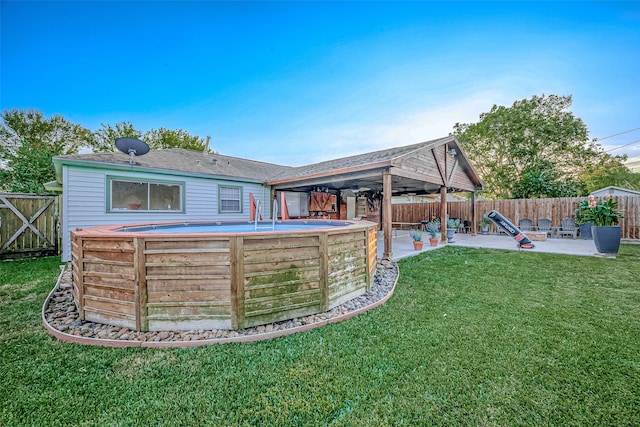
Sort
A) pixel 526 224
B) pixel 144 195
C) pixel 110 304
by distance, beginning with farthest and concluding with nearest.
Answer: pixel 526 224, pixel 144 195, pixel 110 304

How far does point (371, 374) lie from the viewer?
2191 millimetres

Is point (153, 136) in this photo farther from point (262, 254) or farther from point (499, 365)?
point (499, 365)

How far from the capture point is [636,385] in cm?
202

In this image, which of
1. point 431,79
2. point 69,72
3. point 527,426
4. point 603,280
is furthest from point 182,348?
point 69,72

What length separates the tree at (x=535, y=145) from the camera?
15.8m

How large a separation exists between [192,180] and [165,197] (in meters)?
1.02

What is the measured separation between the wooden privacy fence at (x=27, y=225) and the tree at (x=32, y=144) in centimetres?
699

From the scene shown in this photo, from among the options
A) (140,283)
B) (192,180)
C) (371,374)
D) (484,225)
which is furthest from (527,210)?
(140,283)

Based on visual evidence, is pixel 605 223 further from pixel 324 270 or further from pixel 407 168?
pixel 324 270

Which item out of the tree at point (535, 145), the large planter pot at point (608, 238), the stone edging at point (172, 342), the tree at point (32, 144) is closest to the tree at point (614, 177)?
the tree at point (535, 145)

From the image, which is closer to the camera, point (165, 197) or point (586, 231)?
point (165, 197)

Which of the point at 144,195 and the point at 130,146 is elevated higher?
the point at 130,146

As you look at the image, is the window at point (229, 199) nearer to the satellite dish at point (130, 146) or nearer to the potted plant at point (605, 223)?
the satellite dish at point (130, 146)

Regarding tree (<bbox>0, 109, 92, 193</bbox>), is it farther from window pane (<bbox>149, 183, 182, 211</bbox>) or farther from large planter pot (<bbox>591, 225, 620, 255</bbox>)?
large planter pot (<bbox>591, 225, 620, 255</bbox>)
